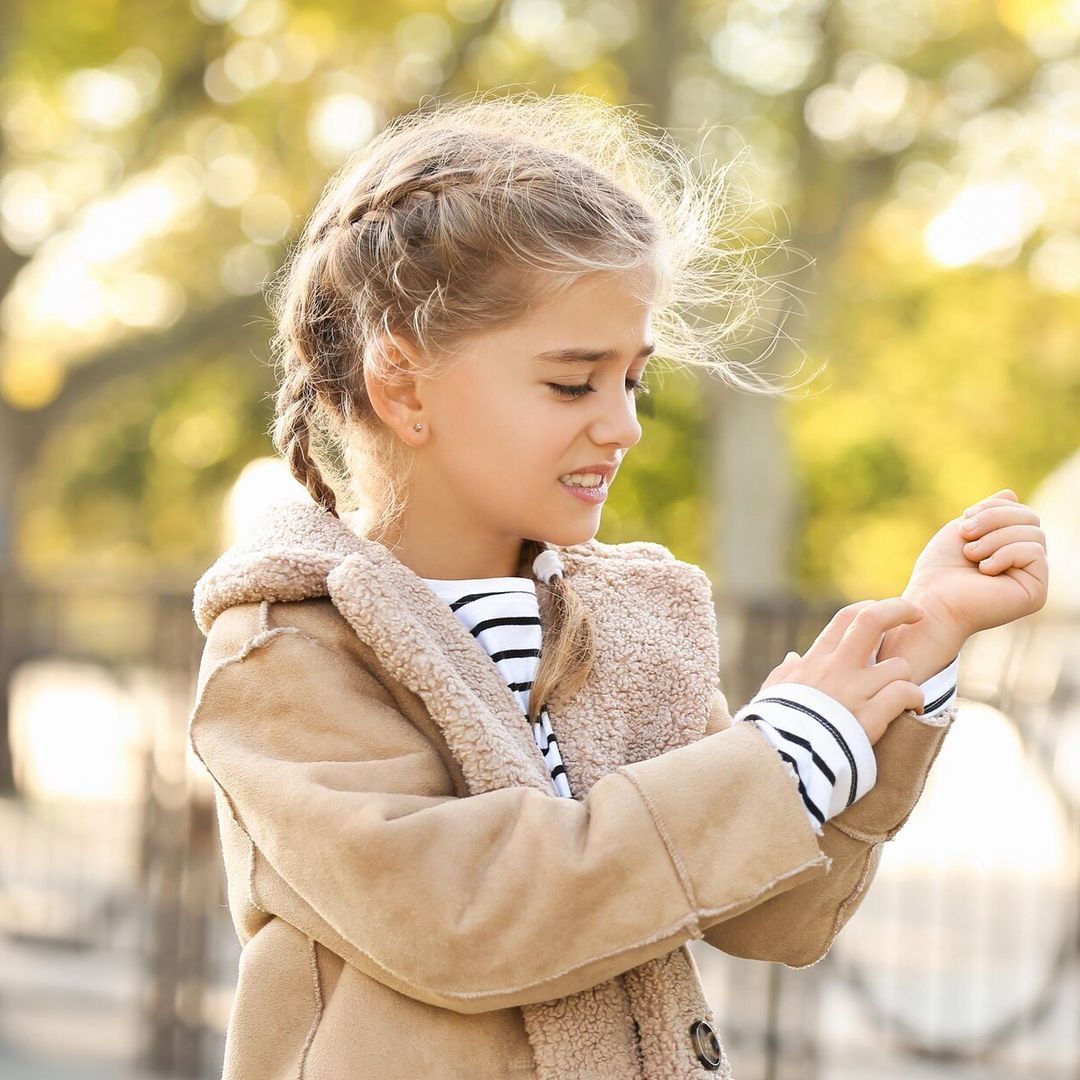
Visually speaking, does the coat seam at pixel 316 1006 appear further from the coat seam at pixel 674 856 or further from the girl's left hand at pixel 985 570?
the girl's left hand at pixel 985 570

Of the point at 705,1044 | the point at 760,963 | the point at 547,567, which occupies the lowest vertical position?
the point at 760,963

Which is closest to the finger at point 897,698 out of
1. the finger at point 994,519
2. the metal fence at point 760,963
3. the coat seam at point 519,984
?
the finger at point 994,519

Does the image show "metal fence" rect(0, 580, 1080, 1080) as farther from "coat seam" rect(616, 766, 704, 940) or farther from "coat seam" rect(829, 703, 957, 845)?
"coat seam" rect(616, 766, 704, 940)

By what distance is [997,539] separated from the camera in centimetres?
192

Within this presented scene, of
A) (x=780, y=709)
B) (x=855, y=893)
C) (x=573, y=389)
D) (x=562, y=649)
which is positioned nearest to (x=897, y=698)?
(x=780, y=709)

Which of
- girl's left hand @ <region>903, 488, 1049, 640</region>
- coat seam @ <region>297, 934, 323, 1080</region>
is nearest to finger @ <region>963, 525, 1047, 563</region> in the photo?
girl's left hand @ <region>903, 488, 1049, 640</region>

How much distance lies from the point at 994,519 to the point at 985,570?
64 mm

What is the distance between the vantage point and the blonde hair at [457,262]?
76.1 inches

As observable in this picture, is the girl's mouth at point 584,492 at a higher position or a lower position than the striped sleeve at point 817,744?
higher

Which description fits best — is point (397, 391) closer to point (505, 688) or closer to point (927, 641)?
point (505, 688)

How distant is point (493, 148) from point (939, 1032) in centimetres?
449

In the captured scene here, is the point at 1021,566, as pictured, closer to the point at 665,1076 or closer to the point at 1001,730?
the point at 665,1076

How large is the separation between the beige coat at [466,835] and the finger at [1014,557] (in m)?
0.18

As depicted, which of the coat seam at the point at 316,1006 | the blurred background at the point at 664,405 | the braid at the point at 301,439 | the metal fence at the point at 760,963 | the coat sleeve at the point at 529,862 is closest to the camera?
the coat sleeve at the point at 529,862
